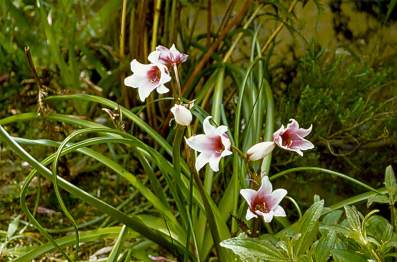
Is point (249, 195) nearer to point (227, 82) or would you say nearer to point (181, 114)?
point (181, 114)

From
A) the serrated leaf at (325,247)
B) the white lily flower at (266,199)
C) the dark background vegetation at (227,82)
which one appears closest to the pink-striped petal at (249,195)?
the white lily flower at (266,199)

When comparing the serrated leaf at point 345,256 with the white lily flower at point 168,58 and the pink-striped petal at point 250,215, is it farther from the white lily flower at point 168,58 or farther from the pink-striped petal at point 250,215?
the white lily flower at point 168,58

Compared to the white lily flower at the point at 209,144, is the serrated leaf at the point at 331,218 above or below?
below

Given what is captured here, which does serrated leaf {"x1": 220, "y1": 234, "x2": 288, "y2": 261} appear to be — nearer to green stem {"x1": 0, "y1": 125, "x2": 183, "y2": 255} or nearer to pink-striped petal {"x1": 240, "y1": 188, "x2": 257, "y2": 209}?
pink-striped petal {"x1": 240, "y1": 188, "x2": 257, "y2": 209}

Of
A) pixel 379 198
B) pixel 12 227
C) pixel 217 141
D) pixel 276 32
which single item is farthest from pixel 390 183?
pixel 12 227

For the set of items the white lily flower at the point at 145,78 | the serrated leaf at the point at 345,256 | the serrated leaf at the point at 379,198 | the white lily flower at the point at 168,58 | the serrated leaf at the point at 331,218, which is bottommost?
the serrated leaf at the point at 331,218

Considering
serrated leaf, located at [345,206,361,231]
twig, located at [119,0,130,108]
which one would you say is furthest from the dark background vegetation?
serrated leaf, located at [345,206,361,231]
